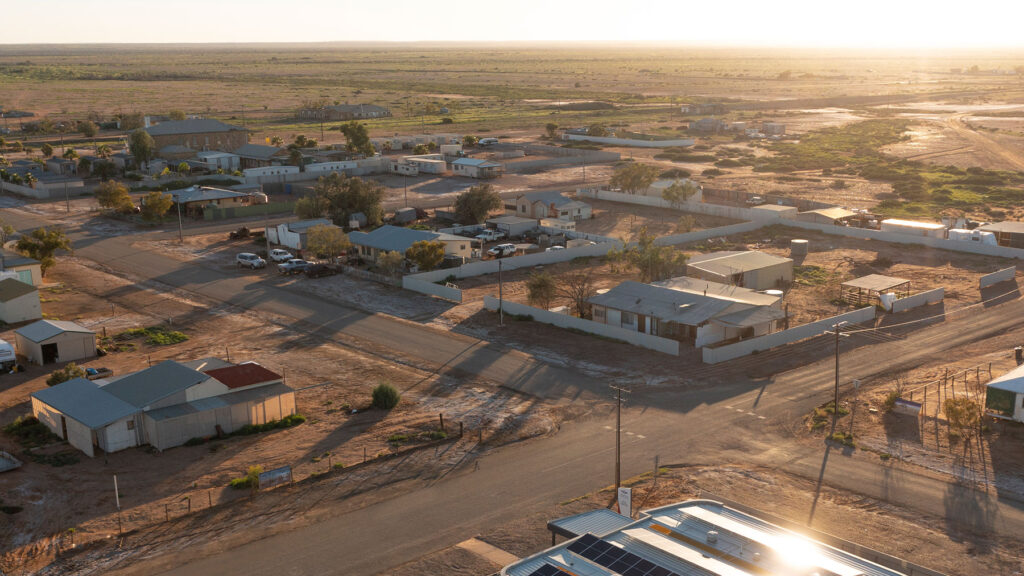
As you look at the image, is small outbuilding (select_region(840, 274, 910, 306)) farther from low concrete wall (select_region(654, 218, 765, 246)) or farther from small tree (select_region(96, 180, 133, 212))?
small tree (select_region(96, 180, 133, 212))

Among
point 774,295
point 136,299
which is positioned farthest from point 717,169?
point 136,299

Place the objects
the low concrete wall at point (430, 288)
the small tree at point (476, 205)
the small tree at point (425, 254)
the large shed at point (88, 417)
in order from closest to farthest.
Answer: the large shed at point (88, 417), the low concrete wall at point (430, 288), the small tree at point (425, 254), the small tree at point (476, 205)

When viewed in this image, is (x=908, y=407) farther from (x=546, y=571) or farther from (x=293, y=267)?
(x=293, y=267)

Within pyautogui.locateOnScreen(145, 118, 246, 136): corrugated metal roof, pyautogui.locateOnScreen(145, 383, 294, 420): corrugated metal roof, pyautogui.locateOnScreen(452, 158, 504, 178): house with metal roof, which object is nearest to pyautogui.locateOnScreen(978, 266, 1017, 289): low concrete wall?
pyautogui.locateOnScreen(145, 383, 294, 420): corrugated metal roof

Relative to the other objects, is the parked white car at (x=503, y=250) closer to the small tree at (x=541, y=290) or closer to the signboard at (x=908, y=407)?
the small tree at (x=541, y=290)

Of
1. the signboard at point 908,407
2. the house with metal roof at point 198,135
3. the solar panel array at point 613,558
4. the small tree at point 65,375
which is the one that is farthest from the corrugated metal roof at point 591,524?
the house with metal roof at point 198,135

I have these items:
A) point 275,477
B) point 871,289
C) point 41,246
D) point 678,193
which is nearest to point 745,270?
point 871,289

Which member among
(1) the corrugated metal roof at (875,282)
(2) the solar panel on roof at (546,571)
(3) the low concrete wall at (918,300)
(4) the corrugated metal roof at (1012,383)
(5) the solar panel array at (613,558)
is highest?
(5) the solar panel array at (613,558)
